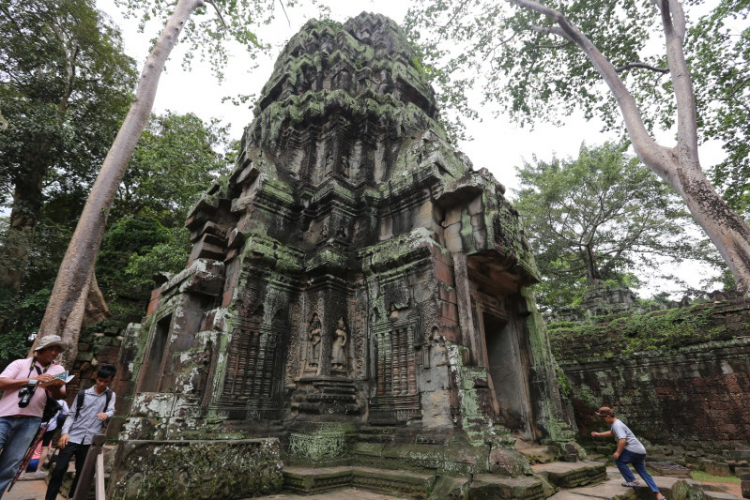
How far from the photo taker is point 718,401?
8.89 meters

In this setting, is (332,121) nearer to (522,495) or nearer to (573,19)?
(522,495)

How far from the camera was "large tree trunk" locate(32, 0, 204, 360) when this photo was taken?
6022 mm

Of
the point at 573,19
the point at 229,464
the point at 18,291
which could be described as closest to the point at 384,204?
the point at 229,464

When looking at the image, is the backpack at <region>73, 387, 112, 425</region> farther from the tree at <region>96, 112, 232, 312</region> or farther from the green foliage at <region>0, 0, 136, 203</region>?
the green foliage at <region>0, 0, 136, 203</region>

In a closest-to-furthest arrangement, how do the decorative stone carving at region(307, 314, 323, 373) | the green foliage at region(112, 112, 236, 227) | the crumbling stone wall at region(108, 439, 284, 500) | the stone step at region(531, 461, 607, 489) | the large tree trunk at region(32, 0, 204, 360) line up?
the crumbling stone wall at region(108, 439, 284, 500) → the stone step at region(531, 461, 607, 489) → the decorative stone carving at region(307, 314, 323, 373) → the large tree trunk at region(32, 0, 204, 360) → the green foliage at region(112, 112, 236, 227)

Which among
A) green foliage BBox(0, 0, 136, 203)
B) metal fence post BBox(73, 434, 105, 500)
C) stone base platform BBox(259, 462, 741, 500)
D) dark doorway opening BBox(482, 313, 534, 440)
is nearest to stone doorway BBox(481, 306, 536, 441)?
dark doorway opening BBox(482, 313, 534, 440)

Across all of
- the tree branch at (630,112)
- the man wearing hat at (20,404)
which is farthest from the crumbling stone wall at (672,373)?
the man wearing hat at (20,404)

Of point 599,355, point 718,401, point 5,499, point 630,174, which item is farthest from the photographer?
point 630,174

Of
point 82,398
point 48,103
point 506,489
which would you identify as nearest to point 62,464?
point 82,398

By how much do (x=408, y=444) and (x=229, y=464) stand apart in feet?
6.75

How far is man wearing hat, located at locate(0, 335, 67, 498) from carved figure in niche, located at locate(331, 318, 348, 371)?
124 inches

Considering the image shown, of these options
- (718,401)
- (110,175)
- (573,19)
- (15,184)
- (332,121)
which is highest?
(573,19)

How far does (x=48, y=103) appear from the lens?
12.9 metres

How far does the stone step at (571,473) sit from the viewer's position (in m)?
4.52
